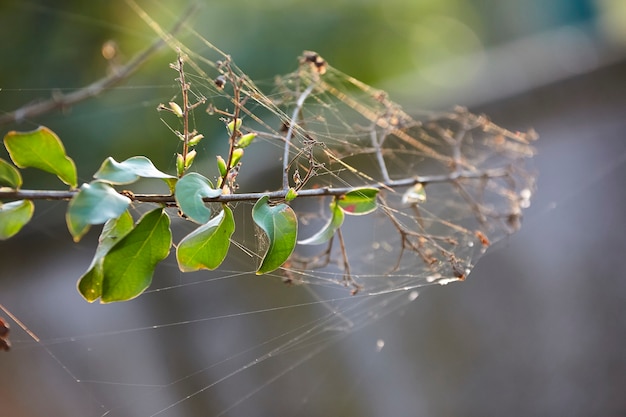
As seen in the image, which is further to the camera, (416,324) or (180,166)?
(416,324)

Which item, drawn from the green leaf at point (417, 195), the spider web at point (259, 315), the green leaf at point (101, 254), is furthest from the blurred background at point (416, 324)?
the green leaf at point (101, 254)

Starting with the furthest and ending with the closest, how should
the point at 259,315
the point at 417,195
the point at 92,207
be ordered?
the point at 259,315 < the point at 417,195 < the point at 92,207

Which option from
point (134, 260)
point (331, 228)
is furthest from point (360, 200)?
point (134, 260)

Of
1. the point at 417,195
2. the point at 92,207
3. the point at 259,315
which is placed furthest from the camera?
the point at 259,315

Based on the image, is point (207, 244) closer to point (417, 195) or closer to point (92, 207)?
point (92, 207)

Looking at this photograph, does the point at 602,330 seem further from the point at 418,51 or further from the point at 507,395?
the point at 418,51

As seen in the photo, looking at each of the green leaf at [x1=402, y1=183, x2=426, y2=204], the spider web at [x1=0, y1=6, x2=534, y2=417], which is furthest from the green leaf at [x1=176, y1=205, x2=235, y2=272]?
the spider web at [x1=0, y1=6, x2=534, y2=417]

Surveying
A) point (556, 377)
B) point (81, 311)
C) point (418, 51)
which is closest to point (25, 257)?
point (81, 311)
